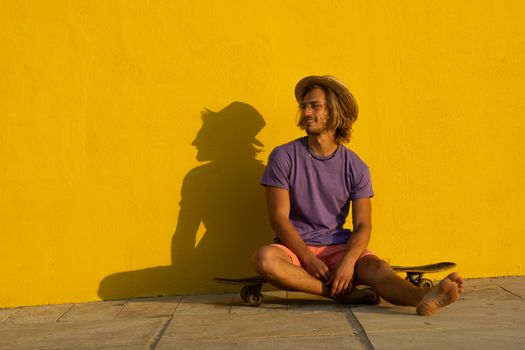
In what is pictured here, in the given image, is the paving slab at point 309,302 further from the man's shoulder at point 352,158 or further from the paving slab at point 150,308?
the man's shoulder at point 352,158

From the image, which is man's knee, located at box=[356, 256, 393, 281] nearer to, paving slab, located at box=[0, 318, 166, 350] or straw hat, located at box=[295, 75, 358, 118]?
straw hat, located at box=[295, 75, 358, 118]

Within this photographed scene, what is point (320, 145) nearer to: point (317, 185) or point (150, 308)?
point (317, 185)

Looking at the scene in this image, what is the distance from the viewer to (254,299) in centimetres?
382

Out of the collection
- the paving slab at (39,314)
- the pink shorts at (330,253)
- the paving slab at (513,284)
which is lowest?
the paving slab at (39,314)

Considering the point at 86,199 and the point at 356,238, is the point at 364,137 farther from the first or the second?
the point at 86,199

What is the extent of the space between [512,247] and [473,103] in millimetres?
856

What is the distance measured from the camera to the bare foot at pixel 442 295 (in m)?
3.18

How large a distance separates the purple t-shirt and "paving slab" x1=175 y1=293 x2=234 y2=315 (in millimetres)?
450

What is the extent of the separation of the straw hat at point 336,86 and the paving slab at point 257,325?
1.17 meters

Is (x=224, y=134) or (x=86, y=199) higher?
(x=224, y=134)

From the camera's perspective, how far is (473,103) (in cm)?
434

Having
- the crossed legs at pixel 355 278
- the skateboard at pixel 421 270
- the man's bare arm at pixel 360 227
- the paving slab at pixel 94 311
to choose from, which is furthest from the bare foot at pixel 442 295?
the paving slab at pixel 94 311

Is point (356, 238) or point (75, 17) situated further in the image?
point (75, 17)

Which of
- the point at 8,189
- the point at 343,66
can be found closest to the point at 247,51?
the point at 343,66
